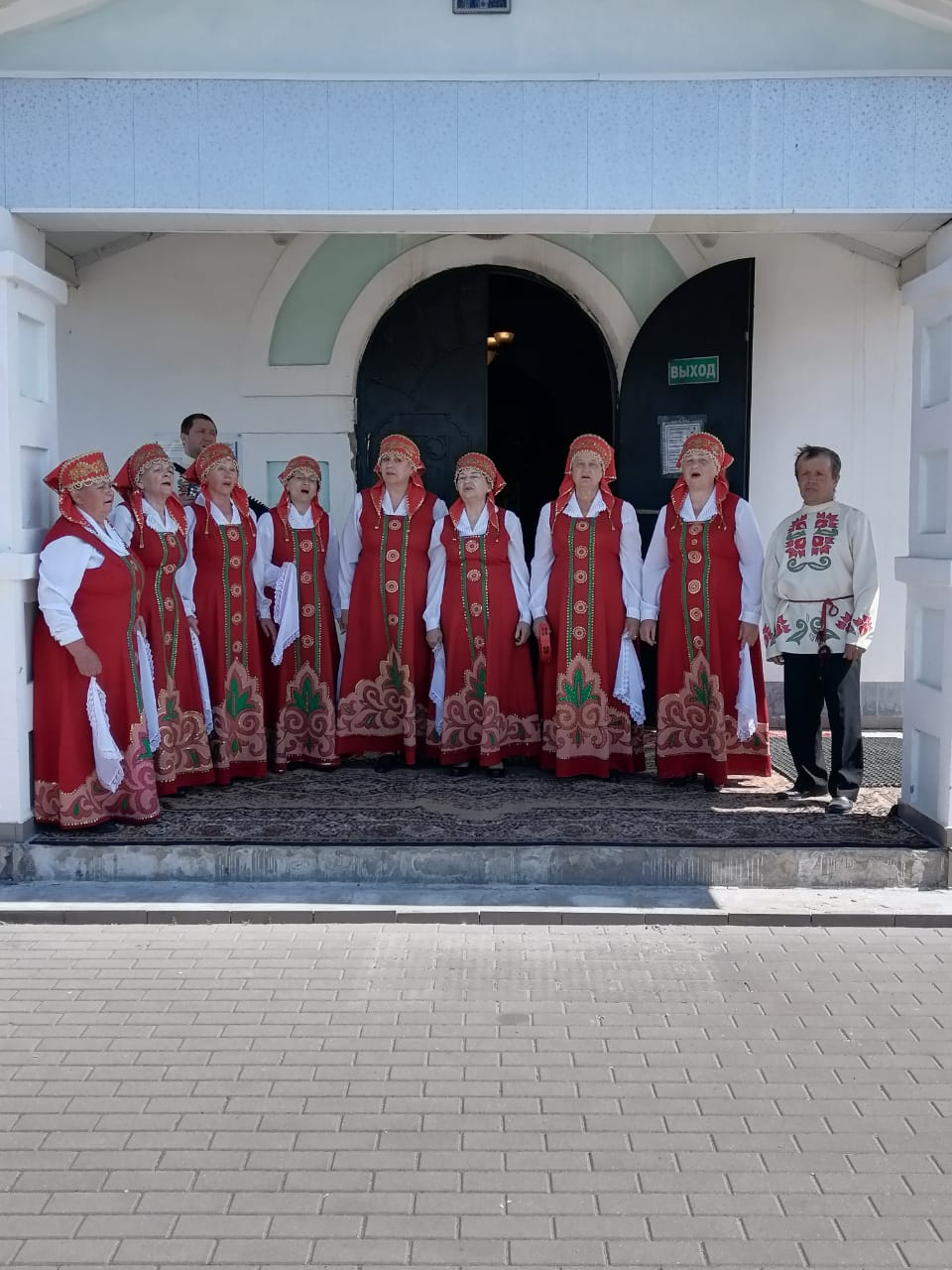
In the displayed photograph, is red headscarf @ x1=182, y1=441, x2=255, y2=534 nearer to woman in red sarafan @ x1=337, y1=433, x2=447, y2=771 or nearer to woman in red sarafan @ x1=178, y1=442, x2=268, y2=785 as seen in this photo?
woman in red sarafan @ x1=178, y1=442, x2=268, y2=785

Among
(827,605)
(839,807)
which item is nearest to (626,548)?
(827,605)

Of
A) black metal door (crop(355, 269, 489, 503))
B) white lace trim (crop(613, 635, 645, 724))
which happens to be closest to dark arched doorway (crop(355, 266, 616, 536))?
black metal door (crop(355, 269, 489, 503))

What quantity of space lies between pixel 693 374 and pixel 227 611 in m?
3.13

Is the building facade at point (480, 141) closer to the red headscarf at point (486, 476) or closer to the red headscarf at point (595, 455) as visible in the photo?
the red headscarf at point (595, 455)

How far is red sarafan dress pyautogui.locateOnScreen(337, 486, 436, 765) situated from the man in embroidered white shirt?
1.69m

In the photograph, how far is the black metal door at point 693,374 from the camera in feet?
23.3

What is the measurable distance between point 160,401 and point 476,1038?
5013 mm

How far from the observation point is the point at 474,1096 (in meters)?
3.16

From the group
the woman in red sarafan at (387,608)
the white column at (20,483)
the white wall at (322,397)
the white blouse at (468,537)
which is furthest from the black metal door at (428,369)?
the white column at (20,483)

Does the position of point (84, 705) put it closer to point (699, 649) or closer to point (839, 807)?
point (699, 649)

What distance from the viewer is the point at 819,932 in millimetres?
4344

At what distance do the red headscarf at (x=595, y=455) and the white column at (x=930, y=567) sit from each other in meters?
1.36

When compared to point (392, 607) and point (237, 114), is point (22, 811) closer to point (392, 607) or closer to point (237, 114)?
point (392, 607)

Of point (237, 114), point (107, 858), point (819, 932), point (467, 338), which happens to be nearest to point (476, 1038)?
point (819, 932)
